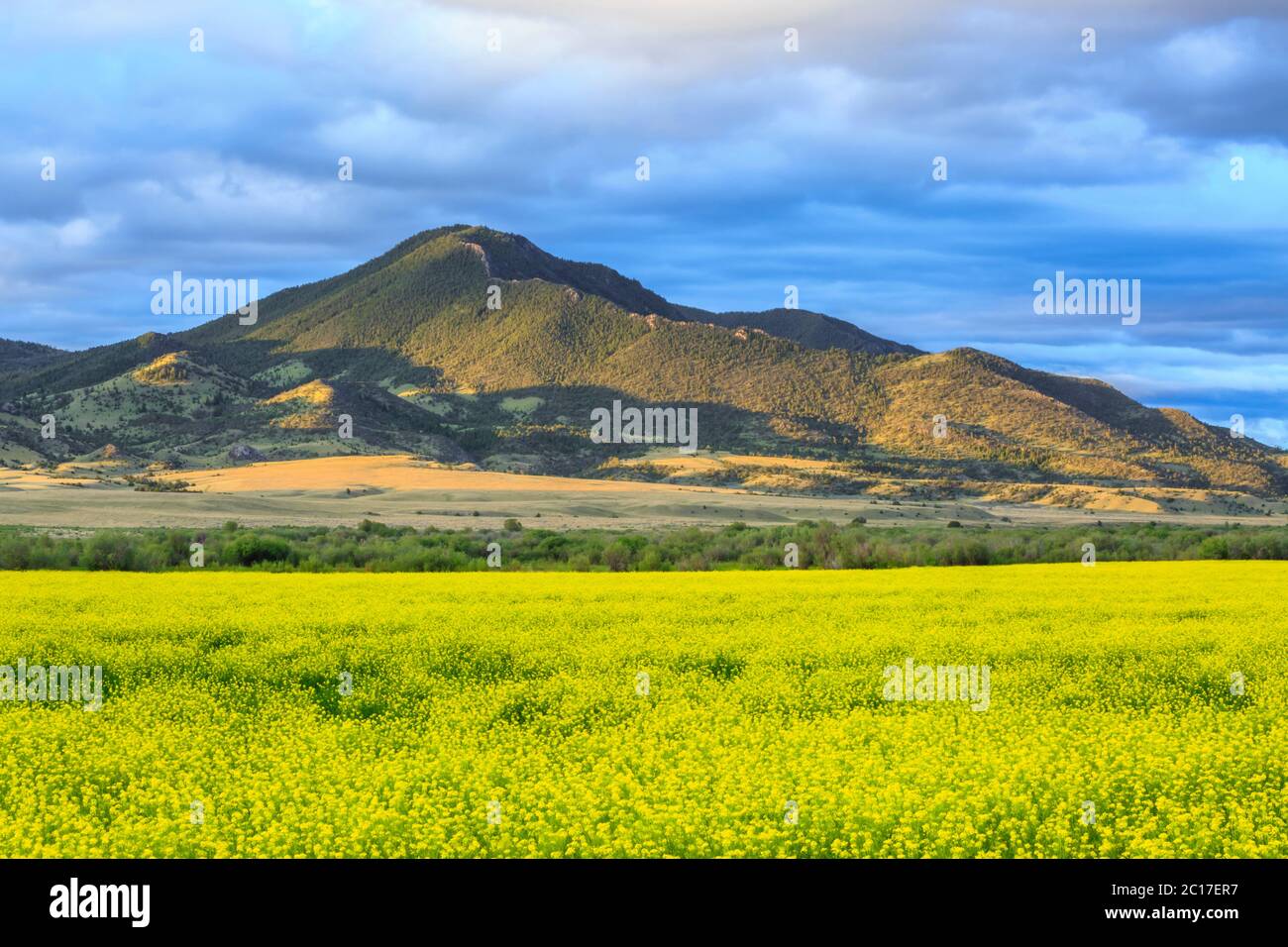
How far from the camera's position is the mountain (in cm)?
13875

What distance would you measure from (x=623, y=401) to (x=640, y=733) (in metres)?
153

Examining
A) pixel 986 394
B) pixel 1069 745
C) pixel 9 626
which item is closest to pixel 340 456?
pixel 986 394

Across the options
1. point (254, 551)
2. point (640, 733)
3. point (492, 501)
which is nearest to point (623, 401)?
point (492, 501)

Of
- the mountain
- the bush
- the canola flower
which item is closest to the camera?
the canola flower

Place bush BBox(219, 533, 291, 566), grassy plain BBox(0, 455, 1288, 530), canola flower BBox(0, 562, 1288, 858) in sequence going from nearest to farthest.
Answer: canola flower BBox(0, 562, 1288, 858), bush BBox(219, 533, 291, 566), grassy plain BBox(0, 455, 1288, 530)

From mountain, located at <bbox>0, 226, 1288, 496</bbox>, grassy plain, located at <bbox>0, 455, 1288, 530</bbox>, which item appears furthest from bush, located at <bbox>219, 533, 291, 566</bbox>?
mountain, located at <bbox>0, 226, 1288, 496</bbox>

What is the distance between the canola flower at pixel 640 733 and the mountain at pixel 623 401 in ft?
338

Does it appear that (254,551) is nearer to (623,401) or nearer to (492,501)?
(492,501)

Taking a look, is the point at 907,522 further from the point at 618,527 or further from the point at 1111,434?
the point at 1111,434

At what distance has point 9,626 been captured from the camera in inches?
808

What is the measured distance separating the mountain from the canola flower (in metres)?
103

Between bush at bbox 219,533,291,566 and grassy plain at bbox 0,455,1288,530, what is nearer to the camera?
bush at bbox 219,533,291,566

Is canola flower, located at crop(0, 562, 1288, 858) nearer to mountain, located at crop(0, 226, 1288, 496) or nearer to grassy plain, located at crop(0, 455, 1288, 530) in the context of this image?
grassy plain, located at crop(0, 455, 1288, 530)
